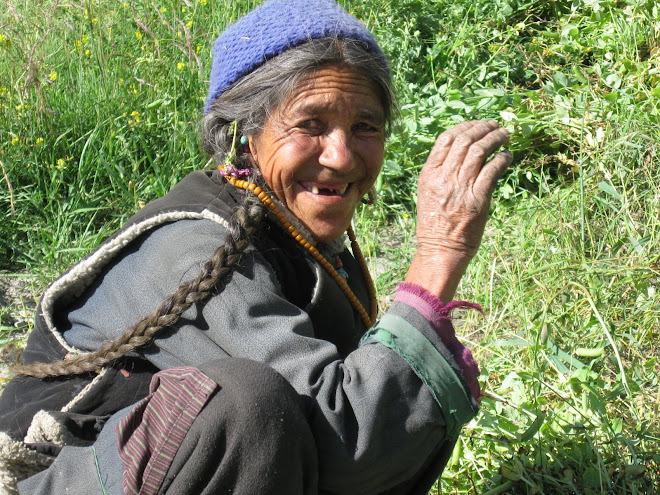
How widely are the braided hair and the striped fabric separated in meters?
0.17

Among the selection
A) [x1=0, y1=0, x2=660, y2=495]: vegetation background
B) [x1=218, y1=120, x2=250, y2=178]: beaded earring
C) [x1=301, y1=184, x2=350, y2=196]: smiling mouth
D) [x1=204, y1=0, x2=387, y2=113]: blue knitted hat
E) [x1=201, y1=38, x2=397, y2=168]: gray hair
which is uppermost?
[x1=204, y1=0, x2=387, y2=113]: blue knitted hat

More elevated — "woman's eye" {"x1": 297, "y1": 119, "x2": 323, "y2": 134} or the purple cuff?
"woman's eye" {"x1": 297, "y1": 119, "x2": 323, "y2": 134}

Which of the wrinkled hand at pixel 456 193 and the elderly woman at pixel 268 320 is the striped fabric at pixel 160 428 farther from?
the wrinkled hand at pixel 456 193

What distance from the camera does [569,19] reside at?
451cm

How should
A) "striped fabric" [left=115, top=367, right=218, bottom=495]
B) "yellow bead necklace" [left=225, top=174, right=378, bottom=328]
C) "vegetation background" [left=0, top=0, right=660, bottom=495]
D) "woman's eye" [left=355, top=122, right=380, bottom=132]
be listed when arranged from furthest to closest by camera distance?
"vegetation background" [left=0, top=0, right=660, bottom=495] < "woman's eye" [left=355, top=122, right=380, bottom=132] < "yellow bead necklace" [left=225, top=174, right=378, bottom=328] < "striped fabric" [left=115, top=367, right=218, bottom=495]

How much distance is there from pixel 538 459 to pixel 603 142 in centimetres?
170

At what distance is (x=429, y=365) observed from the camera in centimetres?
164

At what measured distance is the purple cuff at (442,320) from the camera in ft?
5.54

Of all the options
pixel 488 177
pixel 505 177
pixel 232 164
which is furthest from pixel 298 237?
pixel 505 177

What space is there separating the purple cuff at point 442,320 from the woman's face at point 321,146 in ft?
1.37

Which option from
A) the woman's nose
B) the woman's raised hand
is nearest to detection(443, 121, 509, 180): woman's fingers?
the woman's raised hand

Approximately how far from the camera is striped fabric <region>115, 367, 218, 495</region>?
1.52 meters

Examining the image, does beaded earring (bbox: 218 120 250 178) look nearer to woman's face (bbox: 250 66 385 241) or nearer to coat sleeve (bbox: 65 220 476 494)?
woman's face (bbox: 250 66 385 241)

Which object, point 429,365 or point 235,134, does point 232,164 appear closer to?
point 235,134
